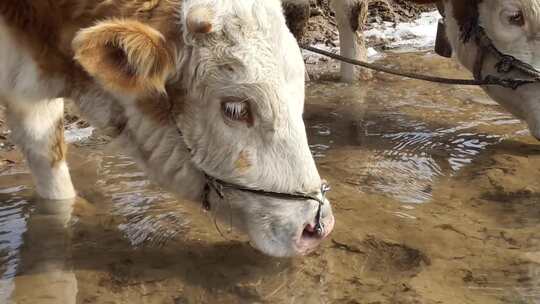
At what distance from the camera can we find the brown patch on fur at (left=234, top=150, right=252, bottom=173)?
3549 millimetres

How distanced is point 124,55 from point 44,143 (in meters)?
1.61

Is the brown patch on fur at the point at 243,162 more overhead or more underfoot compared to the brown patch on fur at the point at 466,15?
more underfoot

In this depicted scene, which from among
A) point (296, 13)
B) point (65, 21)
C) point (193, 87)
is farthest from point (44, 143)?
point (296, 13)

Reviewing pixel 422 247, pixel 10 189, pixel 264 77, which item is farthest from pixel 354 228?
pixel 10 189

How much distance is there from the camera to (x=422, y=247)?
432cm

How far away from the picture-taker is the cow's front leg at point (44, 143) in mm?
4566

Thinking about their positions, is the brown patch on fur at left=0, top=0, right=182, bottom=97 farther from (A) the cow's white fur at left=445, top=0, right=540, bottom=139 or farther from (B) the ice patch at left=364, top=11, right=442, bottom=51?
(B) the ice patch at left=364, top=11, right=442, bottom=51

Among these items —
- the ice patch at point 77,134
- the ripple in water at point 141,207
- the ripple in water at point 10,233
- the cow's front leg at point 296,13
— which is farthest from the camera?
the cow's front leg at point 296,13

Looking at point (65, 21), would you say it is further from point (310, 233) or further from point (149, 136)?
point (310, 233)

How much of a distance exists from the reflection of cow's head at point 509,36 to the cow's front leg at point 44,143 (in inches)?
112

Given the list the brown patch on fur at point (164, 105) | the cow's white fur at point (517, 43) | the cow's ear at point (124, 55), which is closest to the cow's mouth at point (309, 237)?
the brown patch on fur at point (164, 105)

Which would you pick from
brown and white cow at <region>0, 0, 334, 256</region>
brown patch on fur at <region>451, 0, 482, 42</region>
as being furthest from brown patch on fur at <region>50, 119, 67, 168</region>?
brown patch on fur at <region>451, 0, 482, 42</region>

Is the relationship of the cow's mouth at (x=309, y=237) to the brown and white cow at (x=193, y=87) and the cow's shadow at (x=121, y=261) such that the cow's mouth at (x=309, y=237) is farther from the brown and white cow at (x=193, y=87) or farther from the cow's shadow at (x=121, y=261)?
the cow's shadow at (x=121, y=261)

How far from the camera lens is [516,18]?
5215 mm
